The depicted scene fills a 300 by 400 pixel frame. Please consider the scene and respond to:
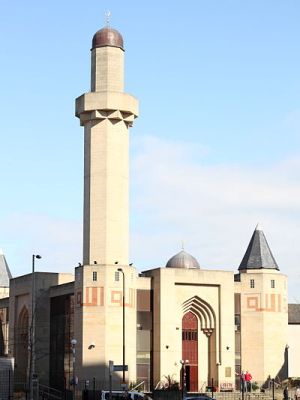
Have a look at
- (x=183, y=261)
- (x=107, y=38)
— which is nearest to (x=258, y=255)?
(x=183, y=261)

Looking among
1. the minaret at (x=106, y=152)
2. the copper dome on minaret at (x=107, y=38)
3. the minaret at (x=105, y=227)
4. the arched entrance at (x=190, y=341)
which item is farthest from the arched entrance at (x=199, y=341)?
the copper dome on minaret at (x=107, y=38)

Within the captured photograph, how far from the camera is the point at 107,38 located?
3238 inches

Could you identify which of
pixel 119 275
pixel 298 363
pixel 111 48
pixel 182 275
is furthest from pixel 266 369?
pixel 111 48

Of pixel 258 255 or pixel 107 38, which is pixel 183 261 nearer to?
pixel 258 255

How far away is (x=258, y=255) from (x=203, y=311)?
9433mm

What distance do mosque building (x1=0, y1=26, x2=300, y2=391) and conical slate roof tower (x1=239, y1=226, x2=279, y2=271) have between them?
0.91 metres

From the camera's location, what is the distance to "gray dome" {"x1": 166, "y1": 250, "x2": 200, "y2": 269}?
295ft

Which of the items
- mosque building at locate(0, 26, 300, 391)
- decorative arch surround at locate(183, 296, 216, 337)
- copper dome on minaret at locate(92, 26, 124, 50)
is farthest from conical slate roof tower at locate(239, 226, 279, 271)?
copper dome on minaret at locate(92, 26, 124, 50)

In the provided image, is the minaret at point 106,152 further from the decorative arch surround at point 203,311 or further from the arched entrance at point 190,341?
the arched entrance at point 190,341

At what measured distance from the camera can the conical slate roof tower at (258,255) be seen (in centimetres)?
8962

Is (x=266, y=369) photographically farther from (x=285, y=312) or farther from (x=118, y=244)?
(x=118, y=244)

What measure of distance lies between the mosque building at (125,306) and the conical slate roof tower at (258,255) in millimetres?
914

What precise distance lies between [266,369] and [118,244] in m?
18.5

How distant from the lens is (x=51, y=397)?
265 feet
